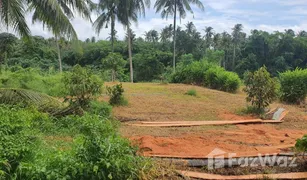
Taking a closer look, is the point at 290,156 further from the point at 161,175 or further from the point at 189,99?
the point at 189,99

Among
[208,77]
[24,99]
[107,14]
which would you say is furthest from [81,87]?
[107,14]

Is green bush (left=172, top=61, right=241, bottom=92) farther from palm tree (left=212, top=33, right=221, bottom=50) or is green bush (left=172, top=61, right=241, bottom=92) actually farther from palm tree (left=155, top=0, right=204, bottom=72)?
palm tree (left=212, top=33, right=221, bottom=50)

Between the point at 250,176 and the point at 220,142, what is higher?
the point at 250,176

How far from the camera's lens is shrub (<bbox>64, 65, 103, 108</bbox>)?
27.0 ft

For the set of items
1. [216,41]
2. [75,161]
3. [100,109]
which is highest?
[216,41]

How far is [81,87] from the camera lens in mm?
8172

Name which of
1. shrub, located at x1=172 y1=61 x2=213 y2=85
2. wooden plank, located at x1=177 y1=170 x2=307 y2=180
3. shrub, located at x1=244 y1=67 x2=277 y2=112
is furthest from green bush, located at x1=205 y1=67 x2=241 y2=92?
wooden plank, located at x1=177 y1=170 x2=307 y2=180

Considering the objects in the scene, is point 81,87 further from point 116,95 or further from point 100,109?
point 116,95

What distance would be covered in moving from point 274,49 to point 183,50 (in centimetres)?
1135

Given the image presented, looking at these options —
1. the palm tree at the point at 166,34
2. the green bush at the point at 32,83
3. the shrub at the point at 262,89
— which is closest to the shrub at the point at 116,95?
the green bush at the point at 32,83

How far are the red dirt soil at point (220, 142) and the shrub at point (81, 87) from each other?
269cm

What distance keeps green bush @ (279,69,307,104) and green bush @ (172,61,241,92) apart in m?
3.61

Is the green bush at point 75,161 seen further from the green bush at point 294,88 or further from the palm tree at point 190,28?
the palm tree at point 190,28

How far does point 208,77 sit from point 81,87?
12456 millimetres
